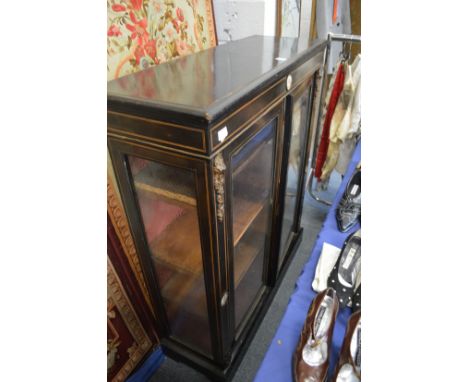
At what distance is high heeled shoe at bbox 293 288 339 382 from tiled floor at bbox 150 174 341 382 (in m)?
0.53

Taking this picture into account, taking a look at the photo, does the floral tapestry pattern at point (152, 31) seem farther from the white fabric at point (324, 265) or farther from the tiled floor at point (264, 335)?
the tiled floor at point (264, 335)

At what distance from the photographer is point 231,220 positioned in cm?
86

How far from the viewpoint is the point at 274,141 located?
106 cm

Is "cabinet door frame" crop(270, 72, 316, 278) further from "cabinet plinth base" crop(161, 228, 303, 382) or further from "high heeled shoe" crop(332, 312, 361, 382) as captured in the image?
"high heeled shoe" crop(332, 312, 361, 382)

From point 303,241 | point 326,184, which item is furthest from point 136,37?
point 326,184

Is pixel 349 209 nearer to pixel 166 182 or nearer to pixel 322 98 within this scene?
pixel 322 98

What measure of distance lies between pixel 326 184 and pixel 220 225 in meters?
1.90

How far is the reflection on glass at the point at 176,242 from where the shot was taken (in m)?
0.80

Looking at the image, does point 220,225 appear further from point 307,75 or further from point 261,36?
point 261,36

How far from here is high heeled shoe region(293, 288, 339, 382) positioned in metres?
0.93

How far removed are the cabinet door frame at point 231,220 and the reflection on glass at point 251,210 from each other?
0.07ft

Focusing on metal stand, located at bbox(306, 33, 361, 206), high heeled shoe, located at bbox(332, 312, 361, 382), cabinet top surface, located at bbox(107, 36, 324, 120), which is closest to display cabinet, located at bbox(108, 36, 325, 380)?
cabinet top surface, located at bbox(107, 36, 324, 120)

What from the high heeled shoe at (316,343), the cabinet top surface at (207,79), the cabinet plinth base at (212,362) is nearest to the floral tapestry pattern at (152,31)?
the cabinet top surface at (207,79)

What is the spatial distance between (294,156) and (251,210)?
1.61 feet
